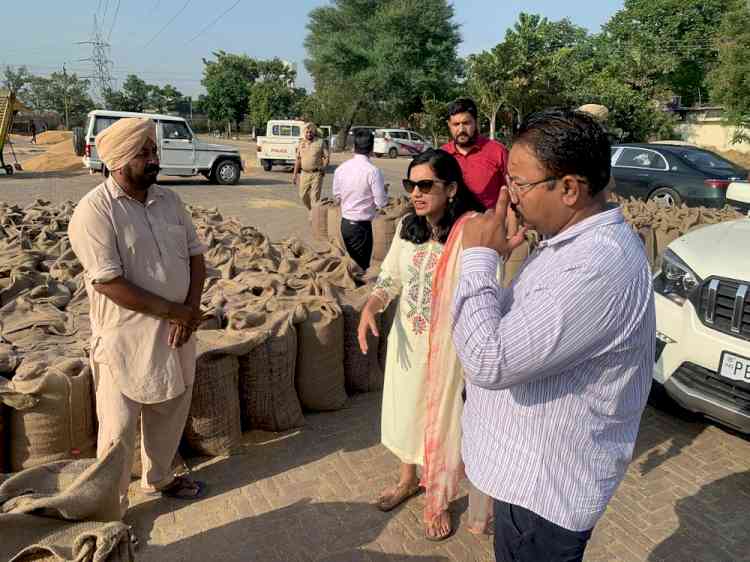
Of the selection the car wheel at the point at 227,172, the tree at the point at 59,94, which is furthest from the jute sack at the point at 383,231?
the tree at the point at 59,94

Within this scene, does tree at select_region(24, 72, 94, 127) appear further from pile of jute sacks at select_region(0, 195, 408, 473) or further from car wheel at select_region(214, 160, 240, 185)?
pile of jute sacks at select_region(0, 195, 408, 473)

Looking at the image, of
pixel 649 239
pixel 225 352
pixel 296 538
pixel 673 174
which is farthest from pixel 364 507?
pixel 673 174

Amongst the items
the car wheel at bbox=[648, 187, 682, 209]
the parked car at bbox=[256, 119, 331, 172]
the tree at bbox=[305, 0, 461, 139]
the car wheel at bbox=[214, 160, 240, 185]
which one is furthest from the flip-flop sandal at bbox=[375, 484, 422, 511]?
the tree at bbox=[305, 0, 461, 139]

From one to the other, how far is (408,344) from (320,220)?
605cm

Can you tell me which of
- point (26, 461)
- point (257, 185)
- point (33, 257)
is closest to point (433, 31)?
point (257, 185)

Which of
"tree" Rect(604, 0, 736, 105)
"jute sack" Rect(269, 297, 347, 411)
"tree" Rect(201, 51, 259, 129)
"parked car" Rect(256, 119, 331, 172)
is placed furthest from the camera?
"tree" Rect(201, 51, 259, 129)

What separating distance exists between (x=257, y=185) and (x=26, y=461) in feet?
49.6

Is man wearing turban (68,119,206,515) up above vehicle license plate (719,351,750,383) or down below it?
above

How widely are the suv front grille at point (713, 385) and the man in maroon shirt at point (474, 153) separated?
1482mm

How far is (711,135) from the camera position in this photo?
108 ft

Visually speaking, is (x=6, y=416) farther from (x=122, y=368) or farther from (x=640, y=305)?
(x=640, y=305)

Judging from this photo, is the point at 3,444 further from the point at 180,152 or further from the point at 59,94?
the point at 59,94

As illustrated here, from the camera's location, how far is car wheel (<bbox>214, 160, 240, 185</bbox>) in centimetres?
1678

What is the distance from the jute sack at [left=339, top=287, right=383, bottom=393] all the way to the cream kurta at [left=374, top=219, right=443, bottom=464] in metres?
1.09
